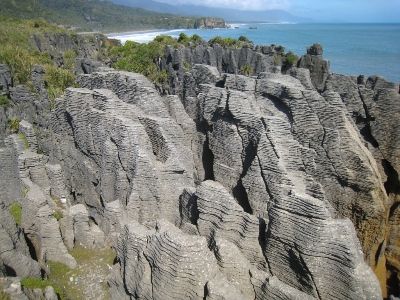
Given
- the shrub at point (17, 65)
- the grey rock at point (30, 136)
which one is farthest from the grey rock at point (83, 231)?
the shrub at point (17, 65)

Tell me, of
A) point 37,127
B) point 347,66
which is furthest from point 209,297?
point 347,66

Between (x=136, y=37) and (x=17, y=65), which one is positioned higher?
(x=17, y=65)

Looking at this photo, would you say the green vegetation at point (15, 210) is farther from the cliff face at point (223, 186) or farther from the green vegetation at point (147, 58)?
the green vegetation at point (147, 58)

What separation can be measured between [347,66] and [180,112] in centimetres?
5554

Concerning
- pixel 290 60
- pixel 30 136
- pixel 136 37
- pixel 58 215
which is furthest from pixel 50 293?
pixel 136 37

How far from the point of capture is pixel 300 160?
9898 mm

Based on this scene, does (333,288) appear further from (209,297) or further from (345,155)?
(345,155)

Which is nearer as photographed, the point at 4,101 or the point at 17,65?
the point at 4,101

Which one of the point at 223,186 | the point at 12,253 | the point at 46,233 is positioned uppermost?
the point at 223,186

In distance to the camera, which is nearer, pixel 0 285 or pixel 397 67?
pixel 0 285

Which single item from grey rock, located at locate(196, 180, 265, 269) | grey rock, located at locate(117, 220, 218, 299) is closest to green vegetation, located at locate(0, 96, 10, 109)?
grey rock, located at locate(117, 220, 218, 299)

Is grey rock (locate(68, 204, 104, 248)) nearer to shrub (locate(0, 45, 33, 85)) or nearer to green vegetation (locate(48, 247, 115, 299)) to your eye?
green vegetation (locate(48, 247, 115, 299))

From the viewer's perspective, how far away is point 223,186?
11.2m

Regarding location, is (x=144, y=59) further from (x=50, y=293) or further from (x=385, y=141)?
(x=50, y=293)
